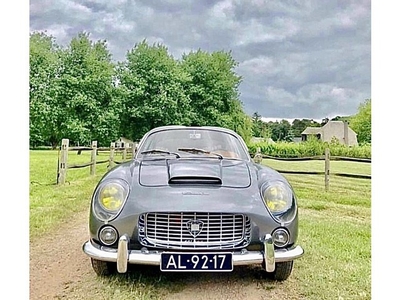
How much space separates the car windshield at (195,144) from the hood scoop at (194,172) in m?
0.24

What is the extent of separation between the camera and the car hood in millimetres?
1635

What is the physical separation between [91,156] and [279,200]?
1507 mm

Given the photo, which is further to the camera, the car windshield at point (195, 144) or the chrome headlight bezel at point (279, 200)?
the car windshield at point (195, 144)

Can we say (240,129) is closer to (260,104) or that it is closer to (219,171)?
(260,104)

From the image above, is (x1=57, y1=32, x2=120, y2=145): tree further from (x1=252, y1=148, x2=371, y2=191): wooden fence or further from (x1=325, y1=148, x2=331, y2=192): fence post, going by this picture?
(x1=325, y1=148, x2=331, y2=192): fence post

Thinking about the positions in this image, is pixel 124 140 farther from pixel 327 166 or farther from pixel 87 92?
pixel 327 166

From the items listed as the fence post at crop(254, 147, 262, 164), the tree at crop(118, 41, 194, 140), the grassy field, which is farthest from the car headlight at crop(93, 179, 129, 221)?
the fence post at crop(254, 147, 262, 164)

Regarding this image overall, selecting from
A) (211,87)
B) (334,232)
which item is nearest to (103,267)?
(211,87)

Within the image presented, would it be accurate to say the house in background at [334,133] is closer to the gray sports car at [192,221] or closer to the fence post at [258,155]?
the fence post at [258,155]

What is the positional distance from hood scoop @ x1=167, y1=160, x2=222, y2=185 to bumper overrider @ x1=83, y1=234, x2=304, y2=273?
0.29m

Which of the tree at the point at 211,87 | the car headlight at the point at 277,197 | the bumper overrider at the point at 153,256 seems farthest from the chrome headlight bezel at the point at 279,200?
the tree at the point at 211,87

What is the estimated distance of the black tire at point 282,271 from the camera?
5.68ft

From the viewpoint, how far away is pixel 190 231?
1531 millimetres

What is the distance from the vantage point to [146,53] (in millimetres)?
2564
